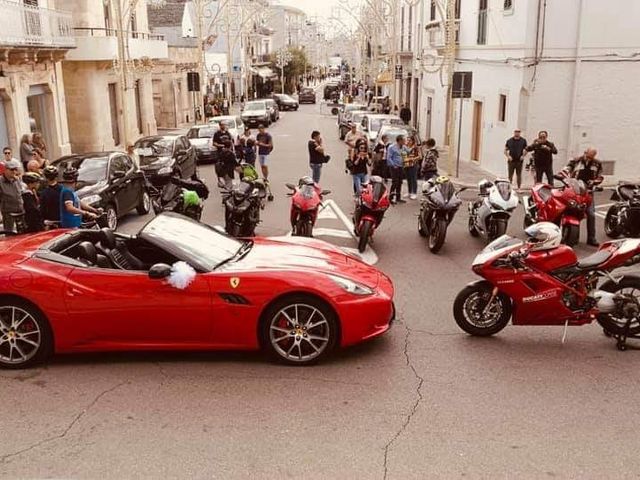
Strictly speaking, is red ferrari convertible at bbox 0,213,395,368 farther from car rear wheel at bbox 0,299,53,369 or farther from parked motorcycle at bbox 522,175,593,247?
parked motorcycle at bbox 522,175,593,247

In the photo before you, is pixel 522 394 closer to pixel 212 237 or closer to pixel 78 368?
pixel 212 237

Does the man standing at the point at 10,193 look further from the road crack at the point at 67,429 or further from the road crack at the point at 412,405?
the road crack at the point at 412,405

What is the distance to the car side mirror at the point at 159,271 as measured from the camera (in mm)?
6258

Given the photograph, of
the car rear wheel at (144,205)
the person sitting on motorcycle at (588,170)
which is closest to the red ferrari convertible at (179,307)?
the person sitting on motorcycle at (588,170)

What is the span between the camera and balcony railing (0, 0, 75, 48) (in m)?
19.3

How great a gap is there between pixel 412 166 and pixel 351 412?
11241mm

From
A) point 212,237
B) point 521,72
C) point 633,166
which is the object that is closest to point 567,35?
point 521,72

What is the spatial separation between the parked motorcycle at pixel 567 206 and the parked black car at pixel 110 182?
769 cm

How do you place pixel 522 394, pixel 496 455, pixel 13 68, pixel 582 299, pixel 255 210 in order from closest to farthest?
pixel 496 455 → pixel 522 394 → pixel 582 299 → pixel 255 210 → pixel 13 68

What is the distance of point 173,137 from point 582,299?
625 inches

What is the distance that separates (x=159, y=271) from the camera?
625cm

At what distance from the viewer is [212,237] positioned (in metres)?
7.38

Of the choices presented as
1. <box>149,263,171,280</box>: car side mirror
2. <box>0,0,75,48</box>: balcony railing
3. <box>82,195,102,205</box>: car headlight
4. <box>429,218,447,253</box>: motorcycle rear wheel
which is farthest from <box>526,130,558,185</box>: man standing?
<box>0,0,75,48</box>: balcony railing

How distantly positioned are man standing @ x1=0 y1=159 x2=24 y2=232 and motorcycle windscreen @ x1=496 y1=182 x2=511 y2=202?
779cm
